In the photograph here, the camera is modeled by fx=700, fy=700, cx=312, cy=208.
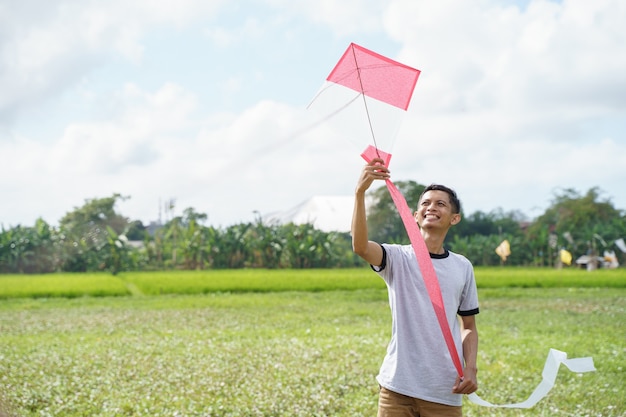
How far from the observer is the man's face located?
3.18 m

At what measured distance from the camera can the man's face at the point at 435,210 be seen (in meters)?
A: 3.18

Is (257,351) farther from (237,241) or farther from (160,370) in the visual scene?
(237,241)

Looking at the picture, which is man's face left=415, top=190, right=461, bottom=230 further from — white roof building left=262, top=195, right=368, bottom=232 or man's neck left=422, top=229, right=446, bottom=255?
white roof building left=262, top=195, right=368, bottom=232

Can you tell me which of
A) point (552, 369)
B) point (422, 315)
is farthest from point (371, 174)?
point (552, 369)

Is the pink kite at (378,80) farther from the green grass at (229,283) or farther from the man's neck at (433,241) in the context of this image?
the green grass at (229,283)

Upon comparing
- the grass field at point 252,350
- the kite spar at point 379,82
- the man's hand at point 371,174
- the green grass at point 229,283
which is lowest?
the grass field at point 252,350

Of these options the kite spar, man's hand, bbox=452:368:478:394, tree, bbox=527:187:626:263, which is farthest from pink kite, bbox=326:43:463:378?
tree, bbox=527:187:626:263

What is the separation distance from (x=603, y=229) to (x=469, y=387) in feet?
92.8

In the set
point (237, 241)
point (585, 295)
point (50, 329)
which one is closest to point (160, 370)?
point (50, 329)

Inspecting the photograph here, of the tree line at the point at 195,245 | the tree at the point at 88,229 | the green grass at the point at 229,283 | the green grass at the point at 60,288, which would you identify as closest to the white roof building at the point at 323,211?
the tree line at the point at 195,245

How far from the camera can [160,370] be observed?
288 inches

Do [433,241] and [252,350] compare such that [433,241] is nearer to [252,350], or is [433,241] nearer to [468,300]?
[468,300]

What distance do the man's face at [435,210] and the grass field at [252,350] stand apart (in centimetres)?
290

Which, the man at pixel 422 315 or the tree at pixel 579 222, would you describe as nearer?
the man at pixel 422 315
